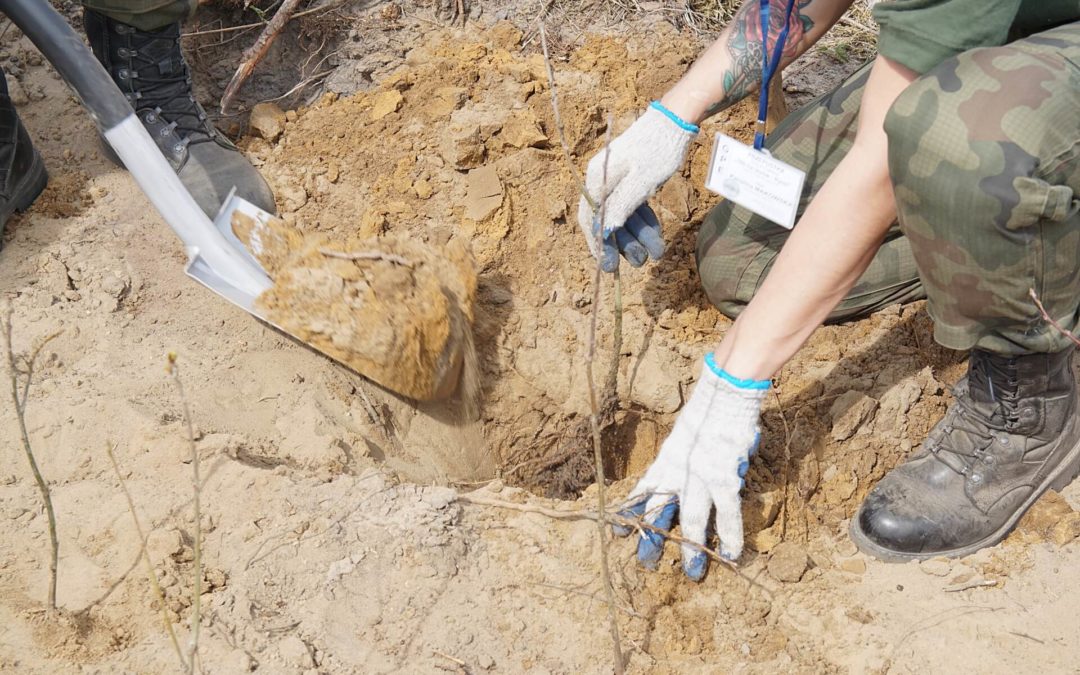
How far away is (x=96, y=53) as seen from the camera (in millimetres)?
2482

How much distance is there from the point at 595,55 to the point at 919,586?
1823mm

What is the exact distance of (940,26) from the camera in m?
1.58

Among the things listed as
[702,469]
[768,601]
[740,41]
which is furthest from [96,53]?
[768,601]

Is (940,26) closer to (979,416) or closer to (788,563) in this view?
(979,416)

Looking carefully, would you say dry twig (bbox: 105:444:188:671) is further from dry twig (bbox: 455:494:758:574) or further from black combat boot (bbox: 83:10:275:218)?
black combat boot (bbox: 83:10:275:218)

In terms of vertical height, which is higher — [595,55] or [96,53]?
[96,53]

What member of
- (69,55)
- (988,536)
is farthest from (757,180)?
(69,55)

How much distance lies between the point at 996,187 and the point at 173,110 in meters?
2.08

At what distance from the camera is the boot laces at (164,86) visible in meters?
2.48

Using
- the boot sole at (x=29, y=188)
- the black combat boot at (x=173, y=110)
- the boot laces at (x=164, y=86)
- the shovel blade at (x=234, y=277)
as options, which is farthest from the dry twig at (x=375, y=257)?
the boot sole at (x=29, y=188)

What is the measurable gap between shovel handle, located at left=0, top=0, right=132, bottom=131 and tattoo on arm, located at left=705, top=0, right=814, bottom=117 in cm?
138

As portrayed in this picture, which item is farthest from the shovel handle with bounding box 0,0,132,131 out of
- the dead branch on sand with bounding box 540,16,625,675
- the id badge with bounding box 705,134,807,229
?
the id badge with bounding box 705,134,807,229

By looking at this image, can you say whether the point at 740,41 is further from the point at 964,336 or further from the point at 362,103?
the point at 362,103

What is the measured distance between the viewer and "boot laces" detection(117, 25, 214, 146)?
2.48 meters
